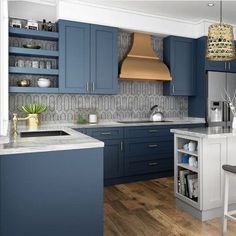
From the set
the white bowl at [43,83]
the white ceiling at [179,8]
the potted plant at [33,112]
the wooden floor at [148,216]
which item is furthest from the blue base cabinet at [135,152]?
the white ceiling at [179,8]

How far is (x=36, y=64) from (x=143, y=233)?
110 inches

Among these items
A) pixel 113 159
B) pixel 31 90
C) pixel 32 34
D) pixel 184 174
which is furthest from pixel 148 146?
pixel 32 34

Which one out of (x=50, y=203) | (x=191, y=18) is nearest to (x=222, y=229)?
(x=50, y=203)

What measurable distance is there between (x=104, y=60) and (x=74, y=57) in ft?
1.61

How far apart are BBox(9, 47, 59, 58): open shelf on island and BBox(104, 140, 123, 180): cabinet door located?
5.03 feet

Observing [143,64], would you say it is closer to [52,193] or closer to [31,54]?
[31,54]

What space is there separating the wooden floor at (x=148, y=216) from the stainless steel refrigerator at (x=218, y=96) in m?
1.73

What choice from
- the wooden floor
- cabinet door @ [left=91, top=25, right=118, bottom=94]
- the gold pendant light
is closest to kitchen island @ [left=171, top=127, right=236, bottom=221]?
the wooden floor

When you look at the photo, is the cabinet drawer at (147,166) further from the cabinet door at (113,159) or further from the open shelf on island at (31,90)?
the open shelf on island at (31,90)

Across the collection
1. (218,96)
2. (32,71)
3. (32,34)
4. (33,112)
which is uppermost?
(32,34)

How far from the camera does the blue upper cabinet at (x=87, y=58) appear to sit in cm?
370

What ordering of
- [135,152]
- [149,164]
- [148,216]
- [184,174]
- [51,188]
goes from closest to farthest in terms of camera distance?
[51,188]
[148,216]
[184,174]
[135,152]
[149,164]

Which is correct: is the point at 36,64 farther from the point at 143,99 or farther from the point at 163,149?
the point at 163,149

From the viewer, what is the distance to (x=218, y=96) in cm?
454
